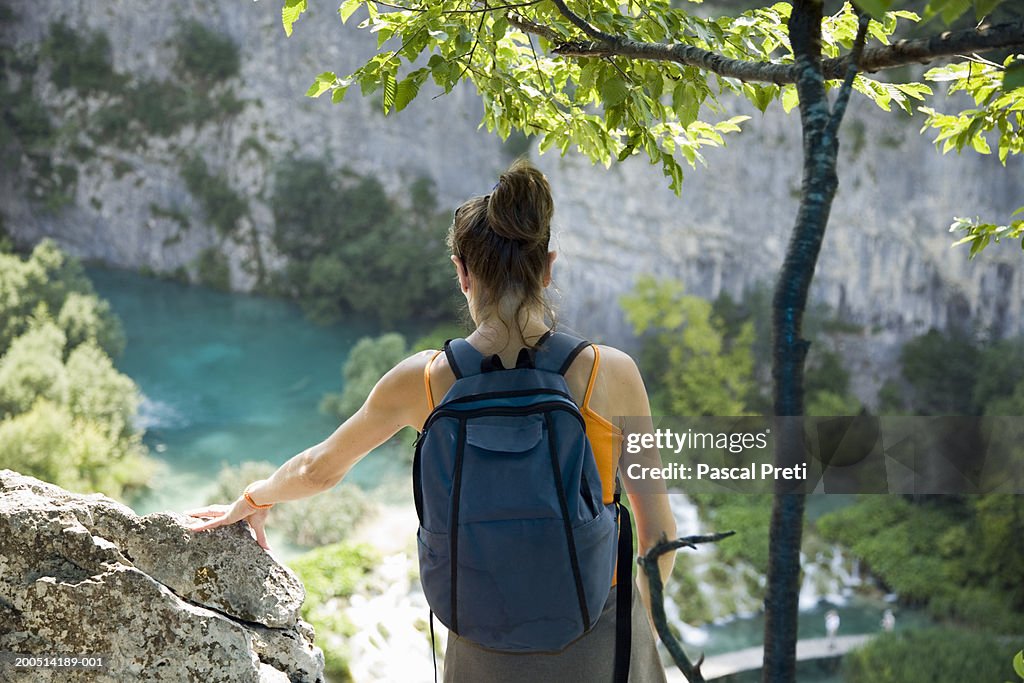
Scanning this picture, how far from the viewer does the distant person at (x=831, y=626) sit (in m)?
9.58

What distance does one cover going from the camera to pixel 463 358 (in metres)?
1.20

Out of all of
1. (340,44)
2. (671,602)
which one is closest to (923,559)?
(671,602)

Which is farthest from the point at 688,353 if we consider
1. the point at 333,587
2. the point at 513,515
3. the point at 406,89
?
the point at 513,515

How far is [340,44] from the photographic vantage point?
17.4 metres

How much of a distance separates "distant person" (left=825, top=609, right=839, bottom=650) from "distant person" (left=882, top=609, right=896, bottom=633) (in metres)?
0.52

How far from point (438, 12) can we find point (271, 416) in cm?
1425

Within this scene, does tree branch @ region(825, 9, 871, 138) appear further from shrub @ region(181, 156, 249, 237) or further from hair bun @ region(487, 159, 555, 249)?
shrub @ region(181, 156, 249, 237)

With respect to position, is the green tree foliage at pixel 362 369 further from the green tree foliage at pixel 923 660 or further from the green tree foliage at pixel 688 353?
the green tree foliage at pixel 923 660

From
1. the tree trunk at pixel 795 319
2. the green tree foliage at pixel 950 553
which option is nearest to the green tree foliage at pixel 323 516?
the green tree foliage at pixel 950 553

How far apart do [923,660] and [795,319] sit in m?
9.03

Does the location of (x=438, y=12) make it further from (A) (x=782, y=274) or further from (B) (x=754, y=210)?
(B) (x=754, y=210)

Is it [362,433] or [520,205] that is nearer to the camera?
[520,205]

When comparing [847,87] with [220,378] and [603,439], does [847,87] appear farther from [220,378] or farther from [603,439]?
[220,378]

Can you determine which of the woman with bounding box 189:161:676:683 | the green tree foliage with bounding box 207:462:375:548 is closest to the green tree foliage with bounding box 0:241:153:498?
the green tree foliage with bounding box 207:462:375:548
